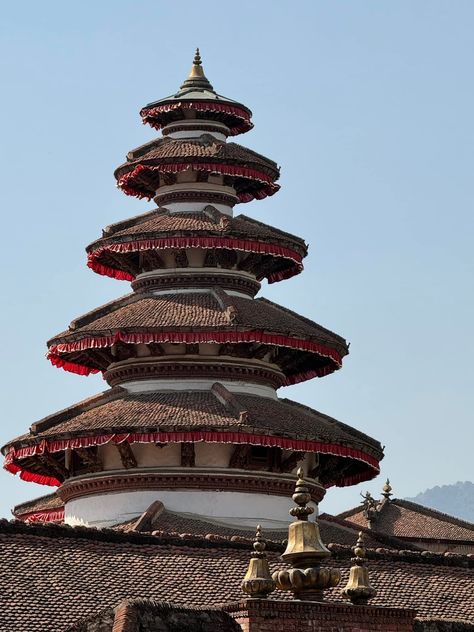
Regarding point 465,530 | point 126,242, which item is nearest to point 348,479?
point 126,242

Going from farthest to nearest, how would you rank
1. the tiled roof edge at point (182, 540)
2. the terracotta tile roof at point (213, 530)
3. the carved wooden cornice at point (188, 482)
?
the carved wooden cornice at point (188, 482) < the terracotta tile roof at point (213, 530) < the tiled roof edge at point (182, 540)

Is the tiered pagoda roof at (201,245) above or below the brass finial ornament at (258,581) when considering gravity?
above

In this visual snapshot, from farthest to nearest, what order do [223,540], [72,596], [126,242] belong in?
[126,242], [223,540], [72,596]

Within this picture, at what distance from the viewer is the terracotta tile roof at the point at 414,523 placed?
51.0 m

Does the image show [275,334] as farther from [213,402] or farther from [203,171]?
[203,171]

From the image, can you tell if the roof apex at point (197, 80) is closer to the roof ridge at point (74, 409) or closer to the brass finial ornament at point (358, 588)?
the roof ridge at point (74, 409)

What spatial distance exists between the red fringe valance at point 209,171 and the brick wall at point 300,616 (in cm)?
1935

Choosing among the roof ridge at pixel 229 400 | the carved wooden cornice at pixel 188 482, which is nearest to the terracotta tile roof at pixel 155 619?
the roof ridge at pixel 229 400

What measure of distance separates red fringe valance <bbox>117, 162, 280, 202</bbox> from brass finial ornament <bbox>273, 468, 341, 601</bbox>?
18777 mm

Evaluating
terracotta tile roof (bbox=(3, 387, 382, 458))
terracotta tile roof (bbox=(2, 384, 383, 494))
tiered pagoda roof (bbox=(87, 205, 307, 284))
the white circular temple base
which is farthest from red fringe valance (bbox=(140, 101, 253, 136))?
the white circular temple base

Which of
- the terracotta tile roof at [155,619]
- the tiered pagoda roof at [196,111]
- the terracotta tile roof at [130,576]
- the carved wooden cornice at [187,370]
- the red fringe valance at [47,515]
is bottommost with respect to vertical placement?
the terracotta tile roof at [155,619]

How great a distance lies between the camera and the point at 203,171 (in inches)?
1578

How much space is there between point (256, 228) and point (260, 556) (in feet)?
59.0

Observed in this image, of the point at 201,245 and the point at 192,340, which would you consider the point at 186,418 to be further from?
the point at 201,245
